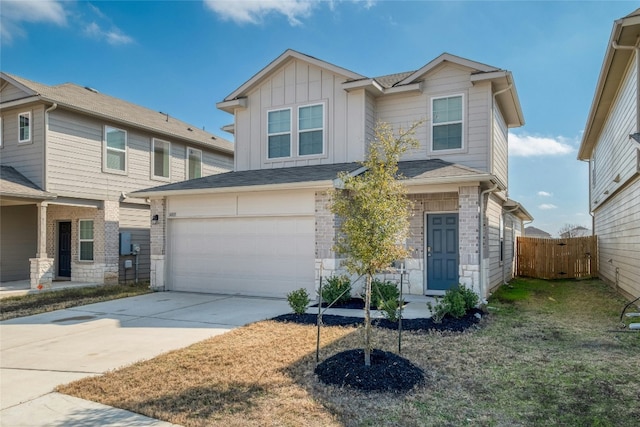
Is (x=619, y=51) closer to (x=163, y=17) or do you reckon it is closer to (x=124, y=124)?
(x=163, y=17)

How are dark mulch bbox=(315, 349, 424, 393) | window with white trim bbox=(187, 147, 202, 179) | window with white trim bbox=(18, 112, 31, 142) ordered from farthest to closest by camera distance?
window with white trim bbox=(187, 147, 202, 179) → window with white trim bbox=(18, 112, 31, 142) → dark mulch bbox=(315, 349, 424, 393)

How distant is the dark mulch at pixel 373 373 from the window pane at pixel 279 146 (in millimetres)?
8254

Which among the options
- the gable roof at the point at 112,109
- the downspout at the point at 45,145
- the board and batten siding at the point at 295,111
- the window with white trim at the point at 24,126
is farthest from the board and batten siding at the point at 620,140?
the window with white trim at the point at 24,126

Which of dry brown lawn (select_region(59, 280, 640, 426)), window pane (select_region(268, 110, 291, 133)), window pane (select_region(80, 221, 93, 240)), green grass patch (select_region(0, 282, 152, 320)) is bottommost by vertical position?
green grass patch (select_region(0, 282, 152, 320))

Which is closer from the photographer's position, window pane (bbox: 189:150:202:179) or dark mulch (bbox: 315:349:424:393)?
dark mulch (bbox: 315:349:424:393)

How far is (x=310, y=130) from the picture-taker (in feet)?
40.6

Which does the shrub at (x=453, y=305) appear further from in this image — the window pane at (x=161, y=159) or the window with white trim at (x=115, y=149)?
the window pane at (x=161, y=159)

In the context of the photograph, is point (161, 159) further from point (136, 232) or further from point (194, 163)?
point (136, 232)

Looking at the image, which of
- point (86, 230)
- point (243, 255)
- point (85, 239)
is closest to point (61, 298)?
point (85, 239)

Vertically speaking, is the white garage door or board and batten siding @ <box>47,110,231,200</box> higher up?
board and batten siding @ <box>47,110,231,200</box>

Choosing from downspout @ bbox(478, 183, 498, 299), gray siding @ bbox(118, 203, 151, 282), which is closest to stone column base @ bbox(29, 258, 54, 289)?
gray siding @ bbox(118, 203, 151, 282)

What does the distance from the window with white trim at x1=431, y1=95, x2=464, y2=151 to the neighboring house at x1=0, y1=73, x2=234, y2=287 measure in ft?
31.8

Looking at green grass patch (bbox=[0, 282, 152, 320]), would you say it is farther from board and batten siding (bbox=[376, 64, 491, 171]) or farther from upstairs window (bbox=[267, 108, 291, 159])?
board and batten siding (bbox=[376, 64, 491, 171])

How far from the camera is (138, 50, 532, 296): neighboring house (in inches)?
404
